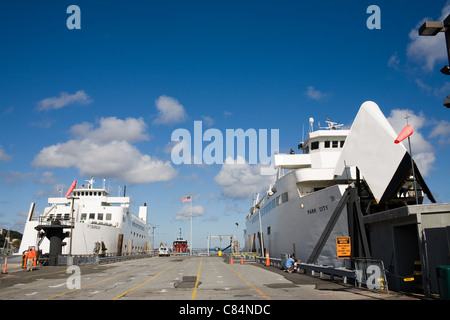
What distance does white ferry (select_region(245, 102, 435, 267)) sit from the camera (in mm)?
21500

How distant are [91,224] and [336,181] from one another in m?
32.4

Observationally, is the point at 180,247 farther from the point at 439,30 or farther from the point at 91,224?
the point at 439,30

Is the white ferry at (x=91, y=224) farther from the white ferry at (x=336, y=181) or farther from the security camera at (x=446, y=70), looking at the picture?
the security camera at (x=446, y=70)

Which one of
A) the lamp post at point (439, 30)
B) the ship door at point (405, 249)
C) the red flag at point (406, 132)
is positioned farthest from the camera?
the red flag at point (406, 132)

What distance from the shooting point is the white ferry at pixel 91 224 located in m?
43.8

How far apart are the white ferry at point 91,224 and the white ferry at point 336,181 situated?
2157 centimetres

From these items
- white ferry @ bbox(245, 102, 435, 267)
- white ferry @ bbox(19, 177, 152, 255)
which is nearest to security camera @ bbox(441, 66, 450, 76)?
white ferry @ bbox(245, 102, 435, 267)

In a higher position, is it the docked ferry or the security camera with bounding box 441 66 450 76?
the security camera with bounding box 441 66 450 76

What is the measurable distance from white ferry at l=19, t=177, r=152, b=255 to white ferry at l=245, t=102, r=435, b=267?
21.6 m

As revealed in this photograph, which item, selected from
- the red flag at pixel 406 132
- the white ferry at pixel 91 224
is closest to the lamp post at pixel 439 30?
the red flag at pixel 406 132

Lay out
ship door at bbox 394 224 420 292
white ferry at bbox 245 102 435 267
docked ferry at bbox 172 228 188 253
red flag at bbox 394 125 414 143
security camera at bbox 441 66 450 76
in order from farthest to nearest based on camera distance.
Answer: docked ferry at bbox 172 228 188 253 < white ferry at bbox 245 102 435 267 < red flag at bbox 394 125 414 143 < ship door at bbox 394 224 420 292 < security camera at bbox 441 66 450 76

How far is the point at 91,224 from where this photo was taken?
152 ft

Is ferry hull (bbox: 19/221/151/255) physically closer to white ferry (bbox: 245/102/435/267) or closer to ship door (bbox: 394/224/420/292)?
white ferry (bbox: 245/102/435/267)
